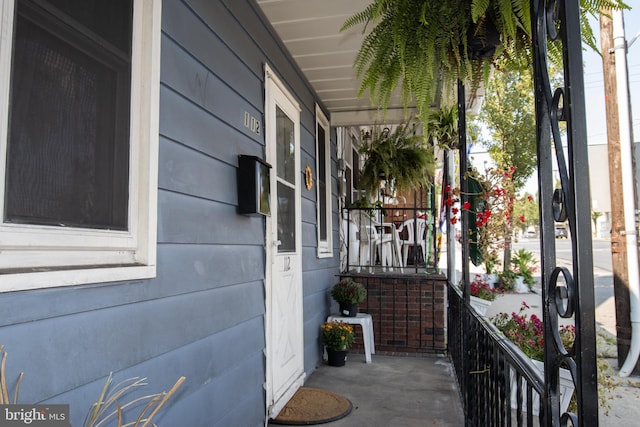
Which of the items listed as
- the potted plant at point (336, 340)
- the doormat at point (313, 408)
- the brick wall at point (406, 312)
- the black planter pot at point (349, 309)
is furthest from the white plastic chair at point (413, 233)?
the doormat at point (313, 408)

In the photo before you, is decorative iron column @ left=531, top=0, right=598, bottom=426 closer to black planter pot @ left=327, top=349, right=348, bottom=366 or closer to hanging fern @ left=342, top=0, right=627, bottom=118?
hanging fern @ left=342, top=0, right=627, bottom=118

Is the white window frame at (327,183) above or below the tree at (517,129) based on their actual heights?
below

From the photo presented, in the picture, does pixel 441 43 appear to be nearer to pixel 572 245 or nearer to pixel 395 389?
pixel 572 245

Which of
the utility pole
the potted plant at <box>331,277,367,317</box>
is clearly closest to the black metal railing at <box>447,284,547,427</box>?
the potted plant at <box>331,277,367,317</box>

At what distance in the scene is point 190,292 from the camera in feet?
5.68

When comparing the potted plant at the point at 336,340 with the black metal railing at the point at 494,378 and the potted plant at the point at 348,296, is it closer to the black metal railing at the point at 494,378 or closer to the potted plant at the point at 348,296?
the potted plant at the point at 348,296

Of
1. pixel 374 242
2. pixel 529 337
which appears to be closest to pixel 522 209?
pixel 374 242

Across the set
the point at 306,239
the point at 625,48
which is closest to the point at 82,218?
the point at 306,239

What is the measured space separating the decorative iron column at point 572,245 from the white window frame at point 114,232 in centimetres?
113

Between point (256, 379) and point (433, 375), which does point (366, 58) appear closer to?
point (256, 379)

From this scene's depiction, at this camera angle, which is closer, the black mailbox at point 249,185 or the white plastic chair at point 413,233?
the black mailbox at point 249,185

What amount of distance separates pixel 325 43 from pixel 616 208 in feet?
10.6

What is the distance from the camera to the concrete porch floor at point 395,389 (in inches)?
108

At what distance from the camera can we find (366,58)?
5.19ft
